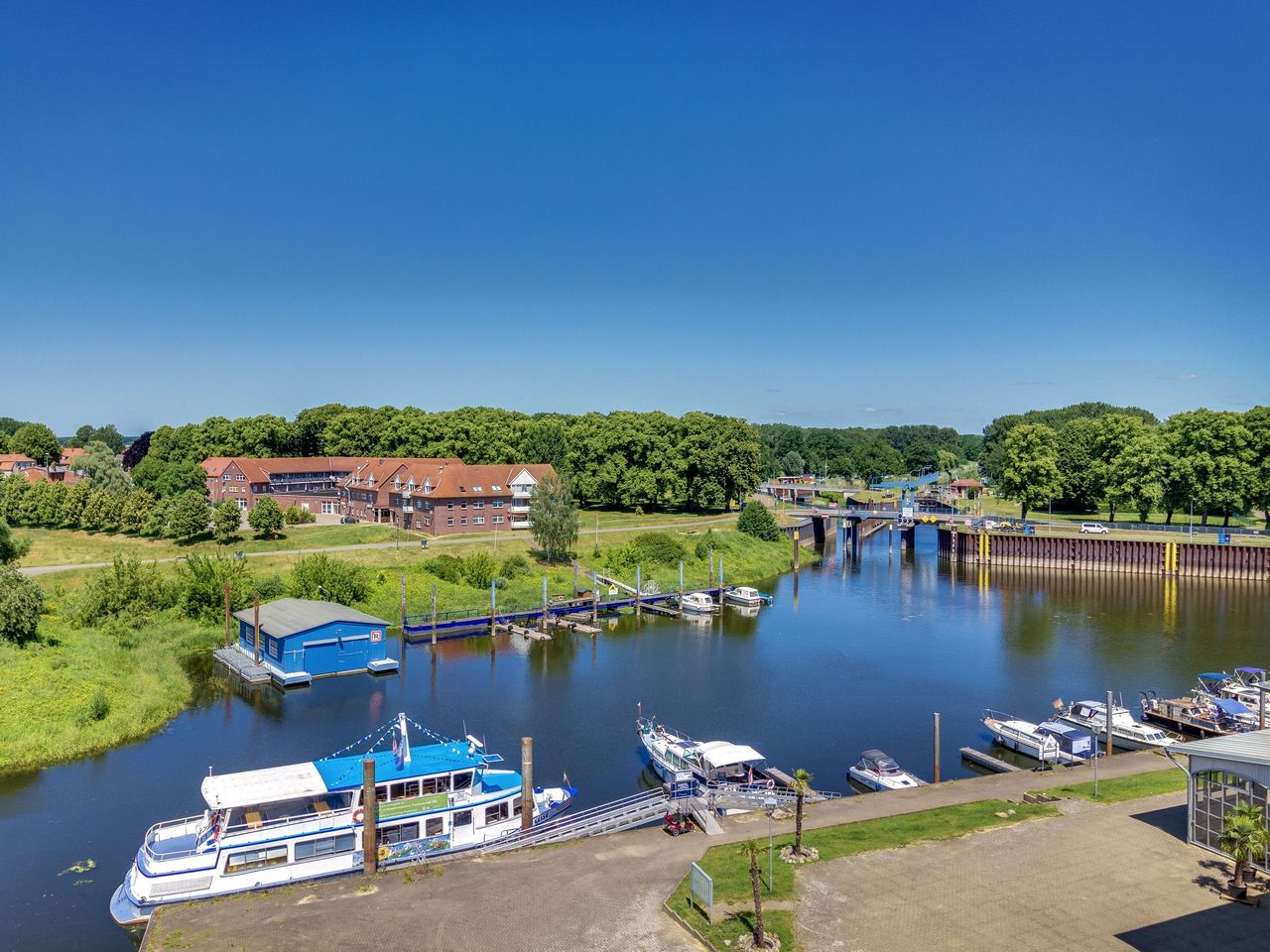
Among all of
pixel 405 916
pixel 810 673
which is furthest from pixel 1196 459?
pixel 405 916

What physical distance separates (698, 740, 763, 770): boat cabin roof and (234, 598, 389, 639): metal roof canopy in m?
26.1

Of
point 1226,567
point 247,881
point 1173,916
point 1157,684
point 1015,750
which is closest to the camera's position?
point 1173,916

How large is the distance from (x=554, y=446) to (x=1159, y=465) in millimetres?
71766

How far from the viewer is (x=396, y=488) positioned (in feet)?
311

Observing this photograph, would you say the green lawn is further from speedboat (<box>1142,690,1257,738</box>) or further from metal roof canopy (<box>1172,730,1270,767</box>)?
speedboat (<box>1142,690,1257,738</box>)

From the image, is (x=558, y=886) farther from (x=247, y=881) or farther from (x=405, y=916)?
(x=247, y=881)

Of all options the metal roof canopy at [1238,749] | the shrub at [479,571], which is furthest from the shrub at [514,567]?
the metal roof canopy at [1238,749]

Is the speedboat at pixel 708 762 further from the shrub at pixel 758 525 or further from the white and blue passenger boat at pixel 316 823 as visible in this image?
the shrub at pixel 758 525

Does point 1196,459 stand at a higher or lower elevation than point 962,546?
higher

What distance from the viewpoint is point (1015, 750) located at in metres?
38.8

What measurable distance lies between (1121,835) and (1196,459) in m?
88.2

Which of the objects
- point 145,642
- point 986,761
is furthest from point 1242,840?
point 145,642

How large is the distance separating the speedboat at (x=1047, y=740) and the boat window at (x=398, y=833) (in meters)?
25.5

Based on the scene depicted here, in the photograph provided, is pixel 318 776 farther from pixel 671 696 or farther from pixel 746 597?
pixel 746 597
